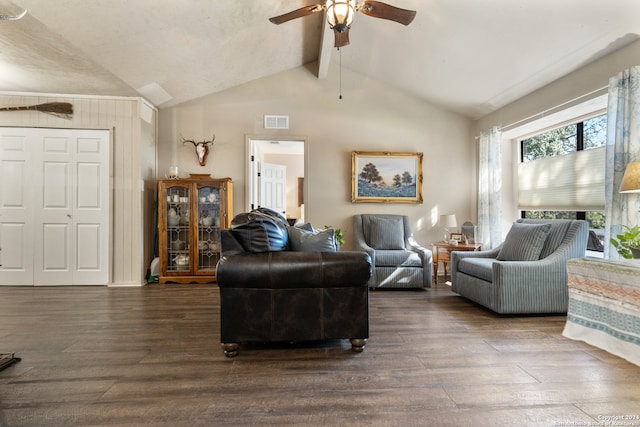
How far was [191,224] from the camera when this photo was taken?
4.48 metres

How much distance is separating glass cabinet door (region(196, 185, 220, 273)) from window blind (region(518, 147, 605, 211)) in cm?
435

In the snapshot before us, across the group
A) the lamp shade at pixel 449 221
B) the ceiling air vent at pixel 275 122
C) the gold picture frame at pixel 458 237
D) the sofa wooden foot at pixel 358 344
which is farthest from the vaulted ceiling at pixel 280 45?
the sofa wooden foot at pixel 358 344

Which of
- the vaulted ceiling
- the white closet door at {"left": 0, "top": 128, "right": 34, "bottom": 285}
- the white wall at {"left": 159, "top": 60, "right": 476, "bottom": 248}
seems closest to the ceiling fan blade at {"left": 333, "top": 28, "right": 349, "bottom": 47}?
the vaulted ceiling

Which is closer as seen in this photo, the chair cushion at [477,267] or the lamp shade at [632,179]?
the lamp shade at [632,179]

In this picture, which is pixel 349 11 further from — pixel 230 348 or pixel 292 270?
pixel 230 348

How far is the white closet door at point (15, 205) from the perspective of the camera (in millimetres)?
4156

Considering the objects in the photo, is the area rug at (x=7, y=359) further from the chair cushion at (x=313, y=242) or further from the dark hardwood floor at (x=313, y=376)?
the chair cushion at (x=313, y=242)

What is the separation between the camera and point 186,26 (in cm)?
326

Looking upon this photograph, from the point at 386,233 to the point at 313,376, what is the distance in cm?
296

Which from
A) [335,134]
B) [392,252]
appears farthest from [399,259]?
[335,134]

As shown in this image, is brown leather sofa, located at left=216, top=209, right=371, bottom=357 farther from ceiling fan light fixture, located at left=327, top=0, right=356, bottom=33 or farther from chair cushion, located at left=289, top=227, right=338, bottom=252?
ceiling fan light fixture, located at left=327, top=0, right=356, bottom=33

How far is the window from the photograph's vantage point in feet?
11.2

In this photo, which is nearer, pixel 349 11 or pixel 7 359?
pixel 7 359

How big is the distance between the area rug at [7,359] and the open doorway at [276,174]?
3101mm
